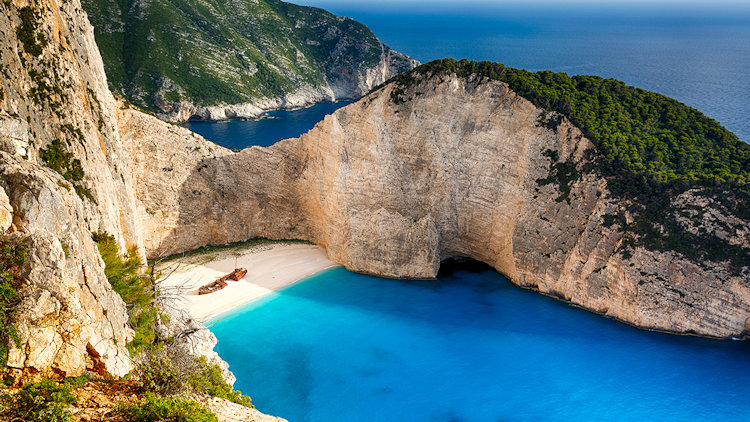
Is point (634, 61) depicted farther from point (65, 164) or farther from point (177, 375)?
point (177, 375)

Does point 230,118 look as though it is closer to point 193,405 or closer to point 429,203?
point 429,203

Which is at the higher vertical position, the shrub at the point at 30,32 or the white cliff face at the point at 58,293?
the shrub at the point at 30,32

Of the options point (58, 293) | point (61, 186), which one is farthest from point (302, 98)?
point (58, 293)

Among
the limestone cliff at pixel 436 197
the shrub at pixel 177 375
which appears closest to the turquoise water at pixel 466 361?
the limestone cliff at pixel 436 197

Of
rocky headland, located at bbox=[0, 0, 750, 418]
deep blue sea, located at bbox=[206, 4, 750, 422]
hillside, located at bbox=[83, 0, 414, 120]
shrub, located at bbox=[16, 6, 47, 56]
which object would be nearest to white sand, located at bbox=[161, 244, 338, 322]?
deep blue sea, located at bbox=[206, 4, 750, 422]

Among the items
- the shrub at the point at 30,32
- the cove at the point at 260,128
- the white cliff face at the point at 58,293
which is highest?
the shrub at the point at 30,32

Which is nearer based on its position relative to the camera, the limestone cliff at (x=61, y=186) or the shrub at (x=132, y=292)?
the limestone cliff at (x=61, y=186)

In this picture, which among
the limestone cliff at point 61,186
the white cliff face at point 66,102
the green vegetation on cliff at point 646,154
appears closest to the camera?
the limestone cliff at point 61,186

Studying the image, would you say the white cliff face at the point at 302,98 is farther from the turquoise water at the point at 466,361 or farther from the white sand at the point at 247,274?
the turquoise water at the point at 466,361
